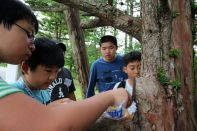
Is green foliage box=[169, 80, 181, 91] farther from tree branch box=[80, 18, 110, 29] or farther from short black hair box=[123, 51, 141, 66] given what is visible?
short black hair box=[123, 51, 141, 66]

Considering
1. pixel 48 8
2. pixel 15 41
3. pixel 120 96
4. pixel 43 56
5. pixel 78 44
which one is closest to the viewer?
pixel 15 41

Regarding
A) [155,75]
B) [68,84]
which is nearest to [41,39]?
[155,75]

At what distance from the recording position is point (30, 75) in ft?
5.38

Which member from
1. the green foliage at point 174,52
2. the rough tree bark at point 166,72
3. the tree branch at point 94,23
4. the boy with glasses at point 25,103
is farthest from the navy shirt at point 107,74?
the boy with glasses at point 25,103

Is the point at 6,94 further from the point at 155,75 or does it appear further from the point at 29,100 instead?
the point at 155,75

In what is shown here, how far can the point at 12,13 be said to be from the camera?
1.08 m

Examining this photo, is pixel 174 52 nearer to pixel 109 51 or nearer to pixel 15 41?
pixel 15 41

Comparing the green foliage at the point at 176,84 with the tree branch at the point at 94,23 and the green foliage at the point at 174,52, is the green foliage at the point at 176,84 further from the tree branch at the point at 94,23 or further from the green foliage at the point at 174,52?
the tree branch at the point at 94,23

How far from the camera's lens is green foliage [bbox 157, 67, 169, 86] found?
1.99 meters

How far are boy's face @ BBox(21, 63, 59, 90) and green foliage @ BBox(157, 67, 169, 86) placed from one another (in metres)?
0.69

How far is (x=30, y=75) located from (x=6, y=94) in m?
0.77

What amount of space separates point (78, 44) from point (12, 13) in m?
3.53

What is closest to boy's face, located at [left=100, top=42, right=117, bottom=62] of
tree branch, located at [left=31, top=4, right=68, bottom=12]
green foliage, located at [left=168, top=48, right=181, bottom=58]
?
tree branch, located at [left=31, top=4, right=68, bottom=12]

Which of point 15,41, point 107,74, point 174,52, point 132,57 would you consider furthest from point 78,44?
point 15,41
